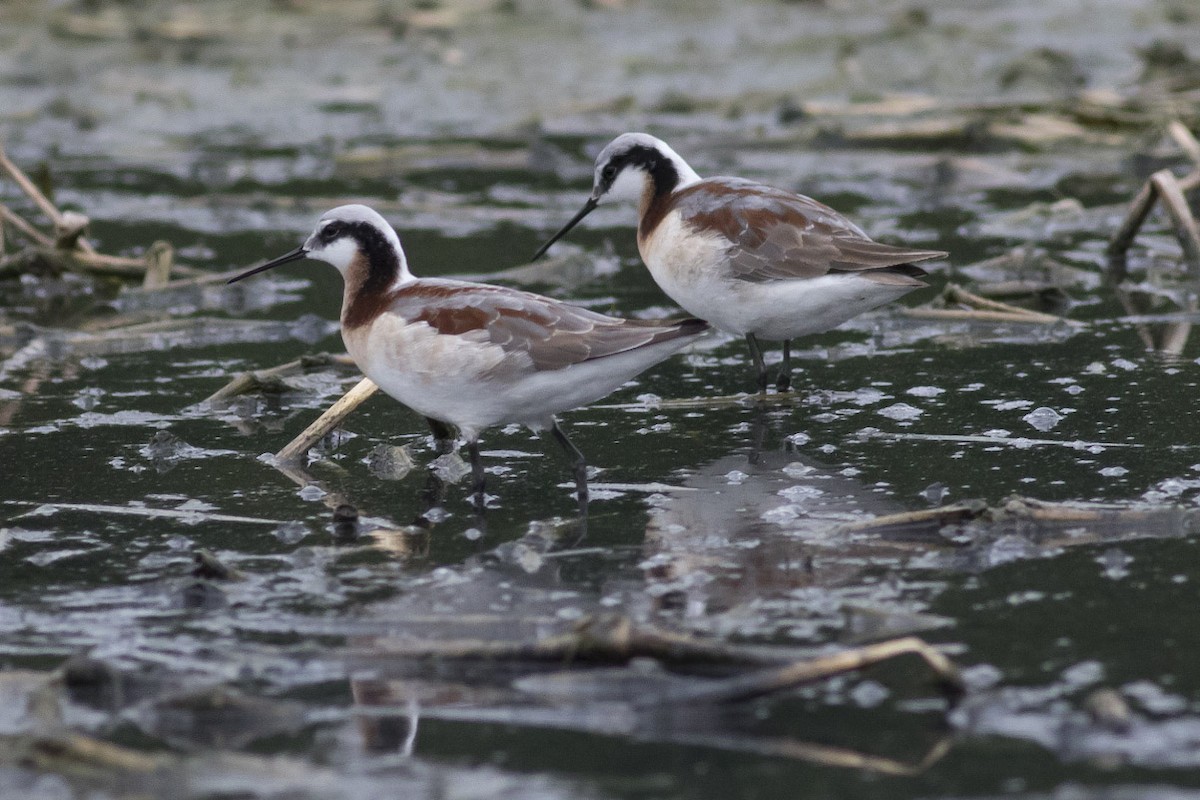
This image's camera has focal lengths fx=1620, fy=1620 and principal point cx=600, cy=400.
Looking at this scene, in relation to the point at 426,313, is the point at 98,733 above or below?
below

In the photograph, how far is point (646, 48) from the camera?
1969 centimetres

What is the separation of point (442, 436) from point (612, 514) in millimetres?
1452

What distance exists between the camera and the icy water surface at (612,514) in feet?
14.3

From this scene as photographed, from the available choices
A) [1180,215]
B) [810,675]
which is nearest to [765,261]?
[1180,215]

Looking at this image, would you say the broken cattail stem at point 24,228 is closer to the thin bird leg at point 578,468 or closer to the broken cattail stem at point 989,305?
the thin bird leg at point 578,468

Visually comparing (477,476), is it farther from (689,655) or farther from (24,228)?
(24,228)

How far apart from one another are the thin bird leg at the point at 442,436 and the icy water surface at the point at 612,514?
0.07m

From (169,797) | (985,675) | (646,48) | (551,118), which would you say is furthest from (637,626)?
(646,48)

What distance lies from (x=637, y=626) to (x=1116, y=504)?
7.25ft

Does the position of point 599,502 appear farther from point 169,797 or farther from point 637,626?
point 169,797

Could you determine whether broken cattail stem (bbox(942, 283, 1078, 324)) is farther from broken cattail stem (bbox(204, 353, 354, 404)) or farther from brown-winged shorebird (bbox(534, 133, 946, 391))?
broken cattail stem (bbox(204, 353, 354, 404))

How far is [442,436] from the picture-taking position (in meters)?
7.59

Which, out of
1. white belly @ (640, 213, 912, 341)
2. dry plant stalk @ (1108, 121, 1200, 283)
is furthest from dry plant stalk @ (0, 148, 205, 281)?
dry plant stalk @ (1108, 121, 1200, 283)

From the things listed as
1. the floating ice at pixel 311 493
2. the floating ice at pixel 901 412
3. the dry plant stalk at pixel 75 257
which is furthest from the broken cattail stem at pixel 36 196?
the floating ice at pixel 901 412
